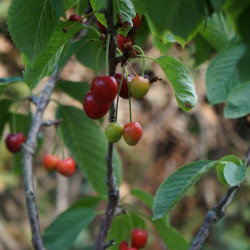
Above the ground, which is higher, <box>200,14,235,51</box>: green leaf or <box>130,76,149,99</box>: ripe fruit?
<box>130,76,149,99</box>: ripe fruit

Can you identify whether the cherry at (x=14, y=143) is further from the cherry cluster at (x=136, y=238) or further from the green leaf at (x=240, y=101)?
the green leaf at (x=240, y=101)

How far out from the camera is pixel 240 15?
45cm

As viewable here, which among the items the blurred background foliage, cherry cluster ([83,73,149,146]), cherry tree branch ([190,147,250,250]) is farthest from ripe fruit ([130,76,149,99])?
the blurred background foliage

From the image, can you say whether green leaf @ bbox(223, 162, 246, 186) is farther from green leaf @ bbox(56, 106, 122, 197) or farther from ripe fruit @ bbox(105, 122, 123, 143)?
green leaf @ bbox(56, 106, 122, 197)

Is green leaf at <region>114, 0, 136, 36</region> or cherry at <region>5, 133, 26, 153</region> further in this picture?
cherry at <region>5, 133, 26, 153</region>

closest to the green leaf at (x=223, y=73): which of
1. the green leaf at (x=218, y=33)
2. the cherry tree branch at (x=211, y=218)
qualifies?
the green leaf at (x=218, y=33)

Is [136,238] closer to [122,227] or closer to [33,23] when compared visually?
→ [122,227]

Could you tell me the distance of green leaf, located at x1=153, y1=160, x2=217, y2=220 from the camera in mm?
818

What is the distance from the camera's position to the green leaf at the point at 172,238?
1.12m

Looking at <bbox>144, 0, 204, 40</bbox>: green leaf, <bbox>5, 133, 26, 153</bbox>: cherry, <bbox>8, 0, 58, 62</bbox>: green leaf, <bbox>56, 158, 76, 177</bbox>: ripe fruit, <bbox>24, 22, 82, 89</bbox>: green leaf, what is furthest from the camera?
<bbox>56, 158, 76, 177</bbox>: ripe fruit

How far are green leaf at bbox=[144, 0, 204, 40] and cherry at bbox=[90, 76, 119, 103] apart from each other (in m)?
0.28

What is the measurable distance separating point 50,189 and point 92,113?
4062mm

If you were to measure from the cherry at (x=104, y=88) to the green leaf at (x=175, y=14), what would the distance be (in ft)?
0.91

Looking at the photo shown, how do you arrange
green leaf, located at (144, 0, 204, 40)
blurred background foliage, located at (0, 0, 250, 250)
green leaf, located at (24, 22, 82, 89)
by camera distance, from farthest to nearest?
blurred background foliage, located at (0, 0, 250, 250) < green leaf, located at (24, 22, 82, 89) < green leaf, located at (144, 0, 204, 40)
